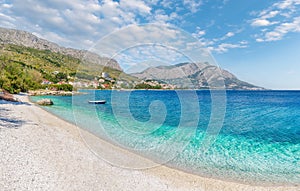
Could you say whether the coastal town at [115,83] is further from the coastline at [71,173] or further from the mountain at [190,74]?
the coastline at [71,173]

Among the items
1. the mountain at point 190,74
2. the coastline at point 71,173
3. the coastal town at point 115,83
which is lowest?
the coastline at point 71,173

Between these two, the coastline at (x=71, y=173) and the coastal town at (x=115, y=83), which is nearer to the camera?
the coastline at (x=71, y=173)

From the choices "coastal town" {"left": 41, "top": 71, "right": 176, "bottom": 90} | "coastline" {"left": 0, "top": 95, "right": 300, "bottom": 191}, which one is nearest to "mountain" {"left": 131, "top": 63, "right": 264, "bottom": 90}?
"coastal town" {"left": 41, "top": 71, "right": 176, "bottom": 90}

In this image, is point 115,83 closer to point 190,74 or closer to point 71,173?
point 190,74

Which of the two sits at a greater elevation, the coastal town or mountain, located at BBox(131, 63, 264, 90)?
mountain, located at BBox(131, 63, 264, 90)

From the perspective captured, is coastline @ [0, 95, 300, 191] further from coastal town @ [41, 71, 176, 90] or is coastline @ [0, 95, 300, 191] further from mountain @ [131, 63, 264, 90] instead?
mountain @ [131, 63, 264, 90]

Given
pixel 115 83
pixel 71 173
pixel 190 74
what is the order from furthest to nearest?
pixel 115 83 → pixel 190 74 → pixel 71 173

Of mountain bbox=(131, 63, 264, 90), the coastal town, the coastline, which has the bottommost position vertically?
the coastline

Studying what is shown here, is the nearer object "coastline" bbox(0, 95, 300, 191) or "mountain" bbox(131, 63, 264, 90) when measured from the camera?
"coastline" bbox(0, 95, 300, 191)

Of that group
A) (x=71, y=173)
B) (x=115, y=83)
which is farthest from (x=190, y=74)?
(x=71, y=173)

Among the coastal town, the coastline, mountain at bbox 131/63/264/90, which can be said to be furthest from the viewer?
the coastal town

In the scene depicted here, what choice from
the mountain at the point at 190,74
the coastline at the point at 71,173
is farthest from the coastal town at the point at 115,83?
the coastline at the point at 71,173

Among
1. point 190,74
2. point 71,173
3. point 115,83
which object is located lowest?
point 71,173

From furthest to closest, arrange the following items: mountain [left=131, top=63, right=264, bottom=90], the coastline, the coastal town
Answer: the coastal town, mountain [left=131, top=63, right=264, bottom=90], the coastline
